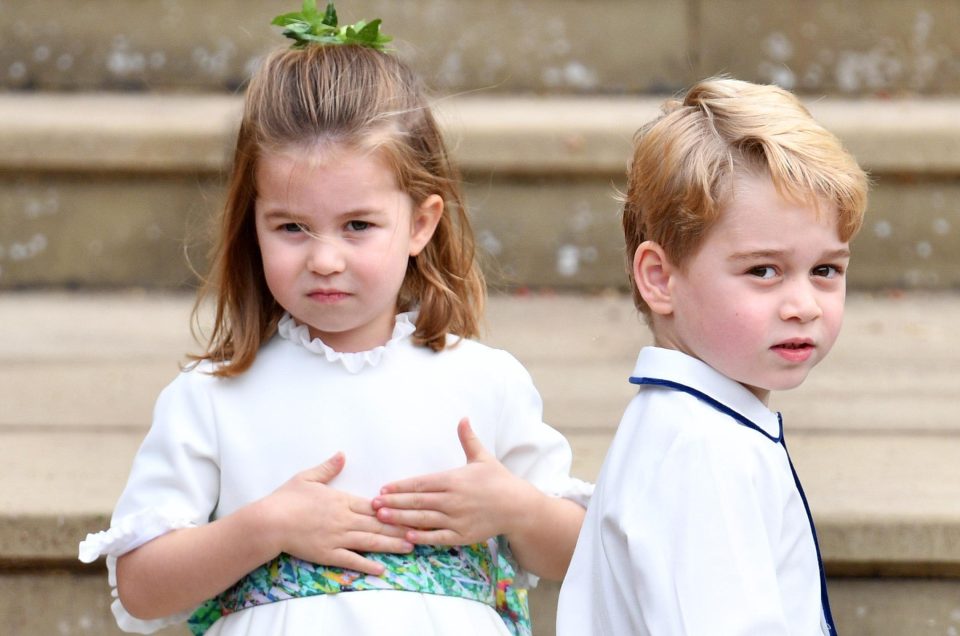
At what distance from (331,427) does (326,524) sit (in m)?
0.13

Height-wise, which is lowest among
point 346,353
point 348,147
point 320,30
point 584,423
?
point 584,423

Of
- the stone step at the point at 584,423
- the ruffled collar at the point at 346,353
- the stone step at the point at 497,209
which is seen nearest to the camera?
the ruffled collar at the point at 346,353

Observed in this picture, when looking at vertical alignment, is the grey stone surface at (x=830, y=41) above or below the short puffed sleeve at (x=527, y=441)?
above

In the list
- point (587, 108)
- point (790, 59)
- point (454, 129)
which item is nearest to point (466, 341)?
point (454, 129)

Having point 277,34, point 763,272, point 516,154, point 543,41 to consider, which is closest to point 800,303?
point 763,272

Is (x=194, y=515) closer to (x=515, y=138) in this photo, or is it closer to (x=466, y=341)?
(x=466, y=341)

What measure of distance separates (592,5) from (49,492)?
1.88 m

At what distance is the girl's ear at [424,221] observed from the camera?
1.76 m

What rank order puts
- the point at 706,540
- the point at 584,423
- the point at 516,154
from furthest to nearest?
the point at 516,154 < the point at 584,423 < the point at 706,540

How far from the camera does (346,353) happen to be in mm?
1759

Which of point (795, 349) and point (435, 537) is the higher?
point (795, 349)

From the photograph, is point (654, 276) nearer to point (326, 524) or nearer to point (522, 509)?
point (522, 509)

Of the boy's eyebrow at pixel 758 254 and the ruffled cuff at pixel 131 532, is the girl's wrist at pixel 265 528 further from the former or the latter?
the boy's eyebrow at pixel 758 254

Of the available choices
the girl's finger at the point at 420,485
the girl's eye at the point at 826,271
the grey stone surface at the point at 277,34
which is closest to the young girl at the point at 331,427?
the girl's finger at the point at 420,485
